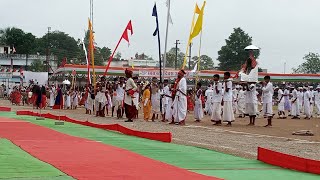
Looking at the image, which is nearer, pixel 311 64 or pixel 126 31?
pixel 126 31

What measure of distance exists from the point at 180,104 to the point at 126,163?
11.3 metres

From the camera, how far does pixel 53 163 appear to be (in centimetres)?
726

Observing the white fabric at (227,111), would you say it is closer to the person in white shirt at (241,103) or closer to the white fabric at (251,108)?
the white fabric at (251,108)

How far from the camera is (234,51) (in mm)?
89438

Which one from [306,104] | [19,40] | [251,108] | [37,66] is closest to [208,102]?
[306,104]

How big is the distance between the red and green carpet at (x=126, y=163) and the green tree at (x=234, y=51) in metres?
78.5

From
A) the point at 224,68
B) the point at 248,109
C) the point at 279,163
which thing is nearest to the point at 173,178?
the point at 279,163

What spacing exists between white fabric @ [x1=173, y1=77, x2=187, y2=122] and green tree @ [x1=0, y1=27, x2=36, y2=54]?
95719 mm

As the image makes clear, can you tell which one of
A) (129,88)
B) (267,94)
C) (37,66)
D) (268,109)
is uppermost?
(37,66)

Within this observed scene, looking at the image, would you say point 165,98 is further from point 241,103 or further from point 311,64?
point 311,64

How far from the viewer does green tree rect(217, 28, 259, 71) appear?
88.4m

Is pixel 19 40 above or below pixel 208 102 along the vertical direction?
above

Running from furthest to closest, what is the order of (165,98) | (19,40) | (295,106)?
(19,40) < (295,106) < (165,98)

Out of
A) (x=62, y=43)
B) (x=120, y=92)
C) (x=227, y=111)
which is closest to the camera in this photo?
(x=227, y=111)
